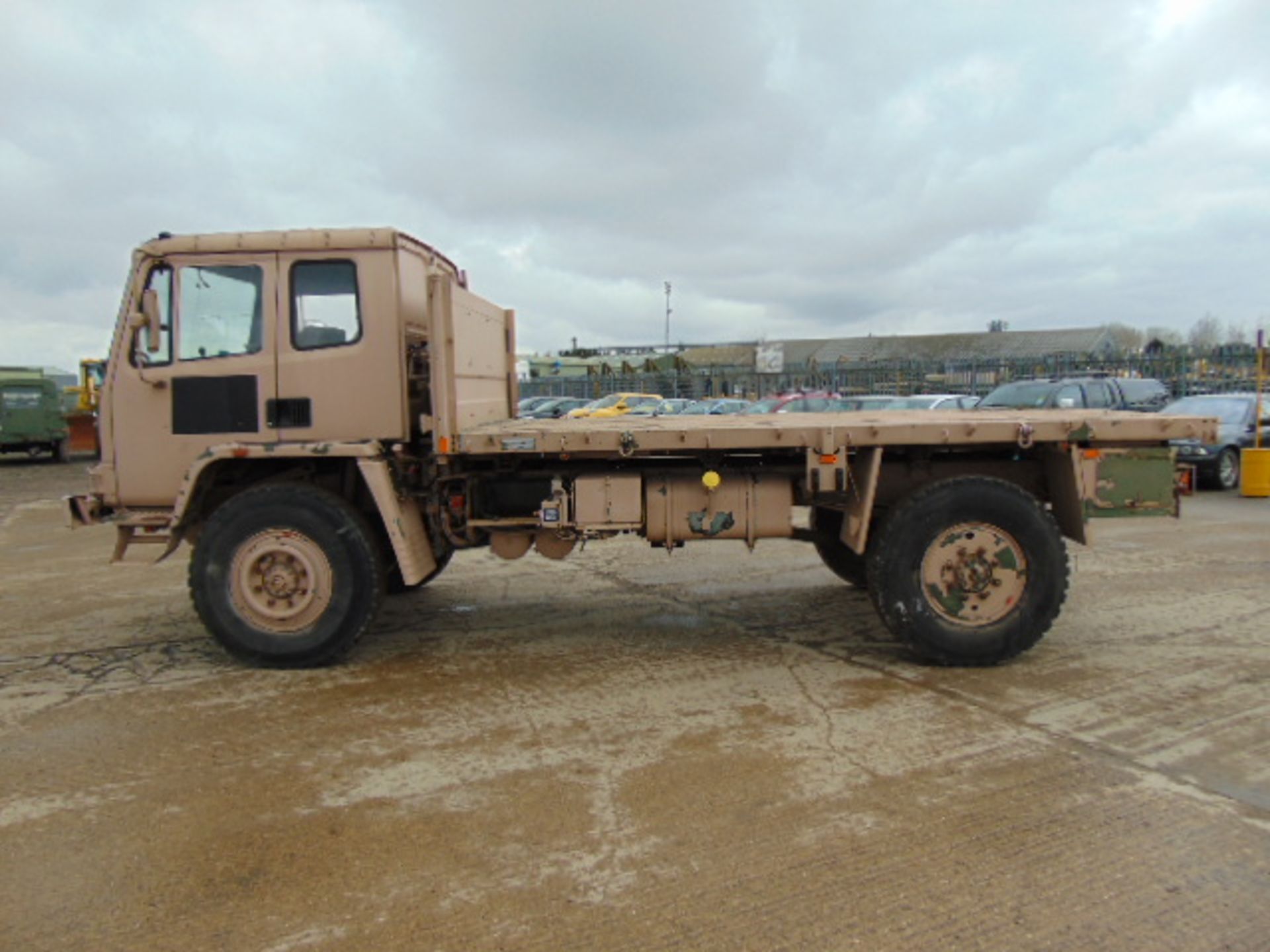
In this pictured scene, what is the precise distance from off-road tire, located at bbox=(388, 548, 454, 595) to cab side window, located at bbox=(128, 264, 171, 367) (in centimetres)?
204

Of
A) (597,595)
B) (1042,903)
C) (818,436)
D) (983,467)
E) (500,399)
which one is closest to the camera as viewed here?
(1042,903)

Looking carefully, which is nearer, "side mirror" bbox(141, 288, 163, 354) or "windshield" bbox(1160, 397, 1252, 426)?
"side mirror" bbox(141, 288, 163, 354)

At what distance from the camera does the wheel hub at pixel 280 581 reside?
546 cm

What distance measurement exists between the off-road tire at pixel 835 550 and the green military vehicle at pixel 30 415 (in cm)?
2584

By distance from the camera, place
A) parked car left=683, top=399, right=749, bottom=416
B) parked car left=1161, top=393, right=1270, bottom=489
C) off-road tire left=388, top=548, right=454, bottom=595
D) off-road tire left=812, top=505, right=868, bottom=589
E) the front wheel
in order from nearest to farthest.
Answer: off-road tire left=388, top=548, right=454, bottom=595
off-road tire left=812, top=505, right=868, bottom=589
parked car left=1161, top=393, right=1270, bottom=489
the front wheel
parked car left=683, top=399, right=749, bottom=416

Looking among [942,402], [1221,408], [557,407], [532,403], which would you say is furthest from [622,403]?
[1221,408]

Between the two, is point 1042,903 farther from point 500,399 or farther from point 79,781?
point 500,399

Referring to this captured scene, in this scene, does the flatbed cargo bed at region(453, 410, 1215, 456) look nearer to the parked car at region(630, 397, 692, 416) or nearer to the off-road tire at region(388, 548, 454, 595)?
the off-road tire at region(388, 548, 454, 595)

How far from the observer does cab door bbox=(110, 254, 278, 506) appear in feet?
18.1

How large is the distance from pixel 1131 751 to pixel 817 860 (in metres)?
1.91

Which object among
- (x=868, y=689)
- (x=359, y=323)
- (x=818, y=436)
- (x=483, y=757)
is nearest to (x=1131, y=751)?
(x=868, y=689)

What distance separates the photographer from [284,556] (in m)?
5.50

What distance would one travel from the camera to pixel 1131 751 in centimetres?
416

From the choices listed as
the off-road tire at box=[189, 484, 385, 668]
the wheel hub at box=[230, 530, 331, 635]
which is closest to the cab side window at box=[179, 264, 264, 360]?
the off-road tire at box=[189, 484, 385, 668]
